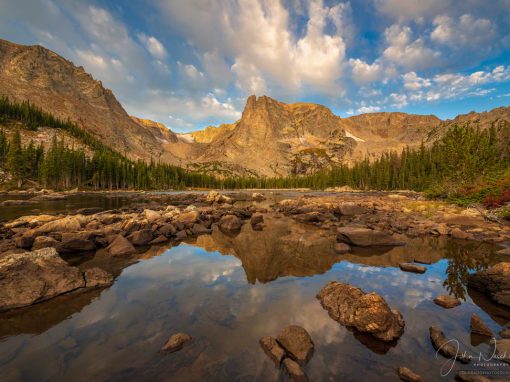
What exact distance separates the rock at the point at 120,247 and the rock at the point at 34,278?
455 cm

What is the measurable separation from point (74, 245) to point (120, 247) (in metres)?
2.53

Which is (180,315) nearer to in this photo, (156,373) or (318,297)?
(156,373)

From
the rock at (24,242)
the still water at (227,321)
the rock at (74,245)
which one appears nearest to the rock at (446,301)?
the still water at (227,321)

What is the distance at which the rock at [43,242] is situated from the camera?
45.0 feet

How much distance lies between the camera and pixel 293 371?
5078mm

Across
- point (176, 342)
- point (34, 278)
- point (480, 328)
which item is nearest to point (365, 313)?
point (480, 328)

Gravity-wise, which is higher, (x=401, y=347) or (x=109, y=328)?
(x=401, y=347)

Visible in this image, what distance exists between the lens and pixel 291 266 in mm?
12664

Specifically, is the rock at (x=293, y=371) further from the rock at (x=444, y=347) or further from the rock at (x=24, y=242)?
the rock at (x=24, y=242)

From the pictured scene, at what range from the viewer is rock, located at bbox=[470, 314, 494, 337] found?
6.48 meters

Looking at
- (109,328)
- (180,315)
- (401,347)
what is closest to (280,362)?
(401,347)

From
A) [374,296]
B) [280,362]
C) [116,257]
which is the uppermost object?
[374,296]

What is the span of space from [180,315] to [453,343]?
7.77m

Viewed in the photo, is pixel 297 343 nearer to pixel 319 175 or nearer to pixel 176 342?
pixel 176 342
